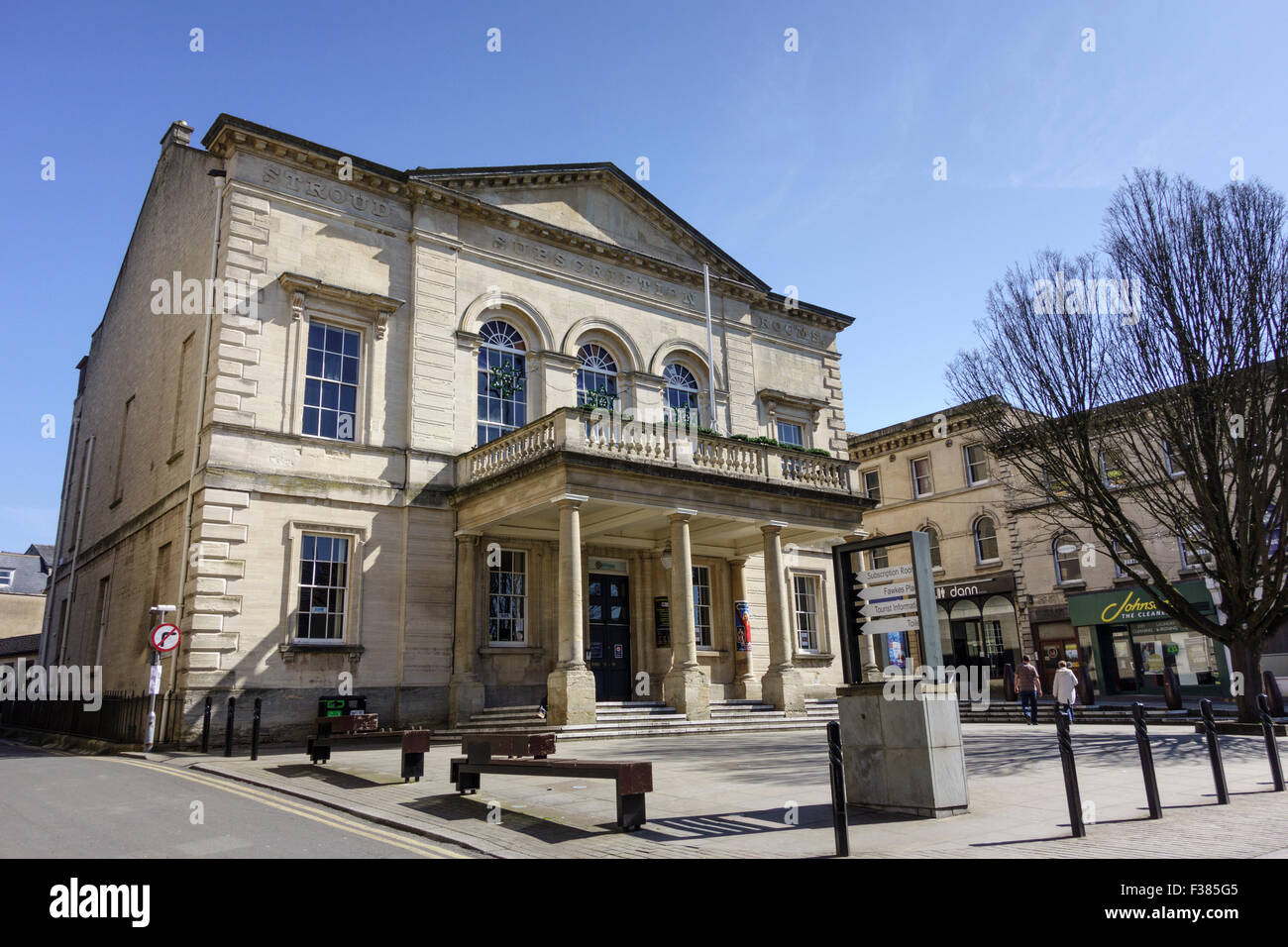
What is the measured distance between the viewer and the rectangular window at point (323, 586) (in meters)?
18.3

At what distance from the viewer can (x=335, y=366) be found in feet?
65.5

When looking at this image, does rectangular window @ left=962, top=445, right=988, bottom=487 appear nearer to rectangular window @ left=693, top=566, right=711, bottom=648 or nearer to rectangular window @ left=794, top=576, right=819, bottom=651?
rectangular window @ left=794, top=576, right=819, bottom=651

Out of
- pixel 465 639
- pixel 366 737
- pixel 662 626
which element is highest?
pixel 662 626

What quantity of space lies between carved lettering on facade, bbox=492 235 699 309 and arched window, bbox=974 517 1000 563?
59.2ft

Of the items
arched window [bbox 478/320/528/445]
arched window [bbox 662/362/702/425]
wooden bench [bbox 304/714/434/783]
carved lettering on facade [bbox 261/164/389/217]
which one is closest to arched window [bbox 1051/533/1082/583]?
arched window [bbox 662/362/702/425]

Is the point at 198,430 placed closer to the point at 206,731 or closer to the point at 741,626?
the point at 206,731

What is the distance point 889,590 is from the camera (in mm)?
9141

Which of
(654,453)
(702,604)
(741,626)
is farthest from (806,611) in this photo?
(654,453)

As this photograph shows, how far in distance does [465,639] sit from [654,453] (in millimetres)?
6017

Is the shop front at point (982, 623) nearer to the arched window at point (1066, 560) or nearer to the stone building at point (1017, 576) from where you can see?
the stone building at point (1017, 576)

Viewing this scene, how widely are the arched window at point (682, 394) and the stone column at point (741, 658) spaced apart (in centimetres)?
458

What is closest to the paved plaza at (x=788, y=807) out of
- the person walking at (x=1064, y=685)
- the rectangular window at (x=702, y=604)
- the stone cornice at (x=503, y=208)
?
the person walking at (x=1064, y=685)

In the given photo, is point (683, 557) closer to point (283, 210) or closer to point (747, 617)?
point (747, 617)
